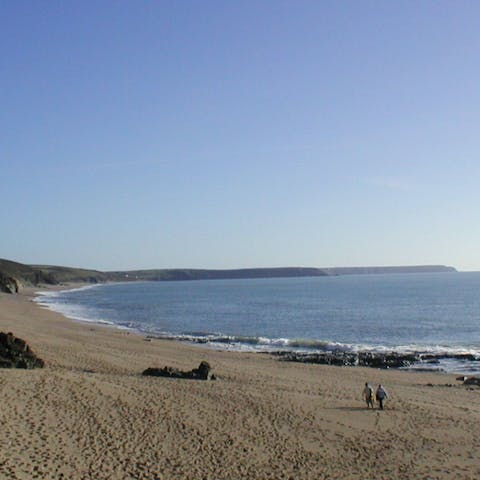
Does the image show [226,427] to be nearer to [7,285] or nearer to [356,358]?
[356,358]

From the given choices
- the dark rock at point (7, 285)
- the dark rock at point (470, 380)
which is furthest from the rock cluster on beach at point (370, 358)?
the dark rock at point (7, 285)

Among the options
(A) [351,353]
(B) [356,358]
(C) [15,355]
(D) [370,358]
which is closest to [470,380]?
(D) [370,358]

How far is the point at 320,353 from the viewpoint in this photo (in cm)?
4106

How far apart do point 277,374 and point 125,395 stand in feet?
34.1

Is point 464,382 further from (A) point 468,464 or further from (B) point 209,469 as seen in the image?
(B) point 209,469

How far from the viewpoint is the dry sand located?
1391 centimetres

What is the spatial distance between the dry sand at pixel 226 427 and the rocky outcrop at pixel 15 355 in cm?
90

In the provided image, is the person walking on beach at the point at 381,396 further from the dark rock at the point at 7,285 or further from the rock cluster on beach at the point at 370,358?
the dark rock at the point at 7,285

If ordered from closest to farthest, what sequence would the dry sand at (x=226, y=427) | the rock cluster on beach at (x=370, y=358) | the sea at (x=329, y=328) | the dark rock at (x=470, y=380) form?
the dry sand at (x=226, y=427), the dark rock at (x=470, y=380), the rock cluster on beach at (x=370, y=358), the sea at (x=329, y=328)

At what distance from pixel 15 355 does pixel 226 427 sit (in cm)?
1180

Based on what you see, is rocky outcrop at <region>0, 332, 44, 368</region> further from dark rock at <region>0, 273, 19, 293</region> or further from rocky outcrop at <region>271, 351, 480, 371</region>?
dark rock at <region>0, 273, 19, 293</region>

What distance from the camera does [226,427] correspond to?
57.3 feet

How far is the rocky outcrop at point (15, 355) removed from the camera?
24.2m

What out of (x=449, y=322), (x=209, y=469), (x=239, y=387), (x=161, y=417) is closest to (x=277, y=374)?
(x=239, y=387)
